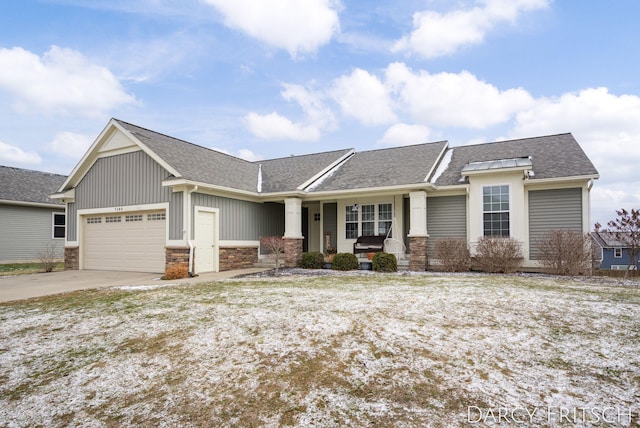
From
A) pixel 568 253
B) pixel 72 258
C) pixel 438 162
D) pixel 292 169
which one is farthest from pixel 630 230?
pixel 72 258

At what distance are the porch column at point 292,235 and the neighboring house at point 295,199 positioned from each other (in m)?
0.04

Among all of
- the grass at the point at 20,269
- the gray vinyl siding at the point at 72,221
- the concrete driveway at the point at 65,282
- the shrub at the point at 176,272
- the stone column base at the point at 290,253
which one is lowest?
the grass at the point at 20,269

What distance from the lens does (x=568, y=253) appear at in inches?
447

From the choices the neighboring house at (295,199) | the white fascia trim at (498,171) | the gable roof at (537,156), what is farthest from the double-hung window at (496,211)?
the gable roof at (537,156)

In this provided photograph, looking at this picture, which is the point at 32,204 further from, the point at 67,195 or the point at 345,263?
the point at 345,263

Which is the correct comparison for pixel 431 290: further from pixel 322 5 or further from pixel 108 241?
pixel 108 241

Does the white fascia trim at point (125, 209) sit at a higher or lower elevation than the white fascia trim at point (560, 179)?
lower

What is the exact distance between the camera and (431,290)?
26.7 ft

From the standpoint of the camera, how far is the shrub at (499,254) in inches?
472

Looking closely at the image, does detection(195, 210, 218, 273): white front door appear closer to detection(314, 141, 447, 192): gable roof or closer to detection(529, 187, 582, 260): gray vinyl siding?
detection(314, 141, 447, 192): gable roof

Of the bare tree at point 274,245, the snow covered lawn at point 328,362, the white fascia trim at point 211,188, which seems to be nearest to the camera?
the snow covered lawn at point 328,362

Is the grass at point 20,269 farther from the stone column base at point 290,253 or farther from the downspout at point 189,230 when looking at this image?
the stone column base at point 290,253

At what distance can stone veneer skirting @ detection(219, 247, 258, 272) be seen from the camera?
45.4 ft

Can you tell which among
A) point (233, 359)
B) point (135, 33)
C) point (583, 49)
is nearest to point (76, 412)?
point (233, 359)
